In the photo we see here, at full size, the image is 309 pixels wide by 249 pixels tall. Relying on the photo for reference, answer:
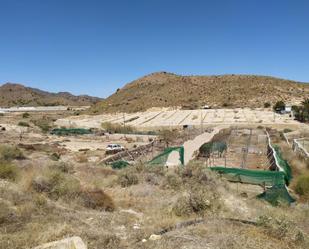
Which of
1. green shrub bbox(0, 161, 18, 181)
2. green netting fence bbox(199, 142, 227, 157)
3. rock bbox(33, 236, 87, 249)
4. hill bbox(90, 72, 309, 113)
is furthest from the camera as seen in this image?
hill bbox(90, 72, 309, 113)

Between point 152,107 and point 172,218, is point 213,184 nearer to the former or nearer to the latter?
point 172,218

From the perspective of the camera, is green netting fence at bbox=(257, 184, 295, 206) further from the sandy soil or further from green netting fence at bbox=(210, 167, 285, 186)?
the sandy soil

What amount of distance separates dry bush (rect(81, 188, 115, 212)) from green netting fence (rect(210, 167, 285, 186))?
1102 cm

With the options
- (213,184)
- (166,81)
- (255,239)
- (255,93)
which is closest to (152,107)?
(255,93)

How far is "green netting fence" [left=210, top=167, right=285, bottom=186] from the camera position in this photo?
68.6ft

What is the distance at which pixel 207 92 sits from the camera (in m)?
130

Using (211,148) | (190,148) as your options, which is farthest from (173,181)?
(190,148)

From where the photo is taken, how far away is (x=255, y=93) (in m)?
119

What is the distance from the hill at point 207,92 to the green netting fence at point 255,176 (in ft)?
278

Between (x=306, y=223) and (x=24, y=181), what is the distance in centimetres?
1089

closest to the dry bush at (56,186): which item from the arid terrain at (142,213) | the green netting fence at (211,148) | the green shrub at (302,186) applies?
the arid terrain at (142,213)

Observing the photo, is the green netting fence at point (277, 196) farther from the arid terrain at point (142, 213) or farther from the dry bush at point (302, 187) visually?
the dry bush at point (302, 187)

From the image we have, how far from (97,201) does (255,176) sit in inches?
477

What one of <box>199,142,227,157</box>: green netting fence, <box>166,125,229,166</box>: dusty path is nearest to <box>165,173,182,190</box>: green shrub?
<box>166,125,229,166</box>: dusty path
